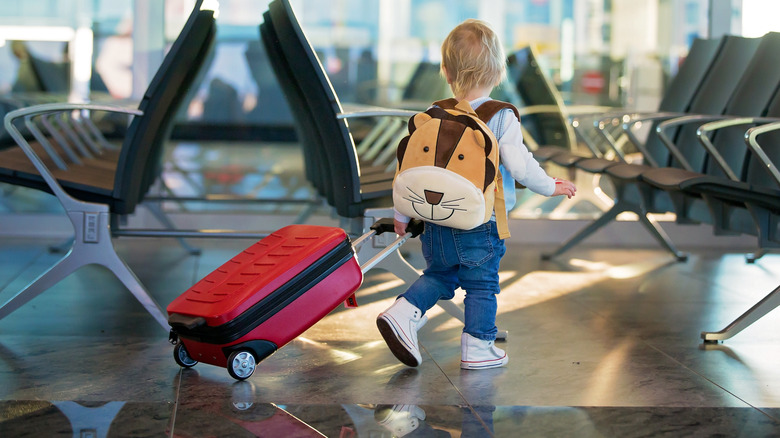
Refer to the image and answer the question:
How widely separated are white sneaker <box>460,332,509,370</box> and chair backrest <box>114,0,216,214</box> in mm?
1186

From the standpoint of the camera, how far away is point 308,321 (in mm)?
2301

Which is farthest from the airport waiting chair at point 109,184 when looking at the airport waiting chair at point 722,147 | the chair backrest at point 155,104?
the airport waiting chair at point 722,147

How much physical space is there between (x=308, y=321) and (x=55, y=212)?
11.0ft

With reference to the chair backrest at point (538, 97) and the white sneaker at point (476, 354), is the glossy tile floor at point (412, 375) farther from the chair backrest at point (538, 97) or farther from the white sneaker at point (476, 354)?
the chair backrest at point (538, 97)

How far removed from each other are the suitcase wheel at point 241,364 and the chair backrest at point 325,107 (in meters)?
0.75

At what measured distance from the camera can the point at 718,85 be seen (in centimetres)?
412

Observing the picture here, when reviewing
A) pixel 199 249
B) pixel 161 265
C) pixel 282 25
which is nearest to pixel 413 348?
pixel 282 25

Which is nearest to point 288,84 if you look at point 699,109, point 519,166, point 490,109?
point 490,109

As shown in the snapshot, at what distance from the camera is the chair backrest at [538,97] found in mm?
5074

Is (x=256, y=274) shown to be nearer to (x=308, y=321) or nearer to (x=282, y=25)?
(x=308, y=321)

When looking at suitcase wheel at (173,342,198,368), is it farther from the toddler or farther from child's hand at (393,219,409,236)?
child's hand at (393,219,409,236)

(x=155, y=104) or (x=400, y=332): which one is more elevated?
(x=155, y=104)

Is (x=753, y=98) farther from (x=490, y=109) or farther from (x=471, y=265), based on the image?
(x=471, y=265)

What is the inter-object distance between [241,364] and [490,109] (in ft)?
3.15
